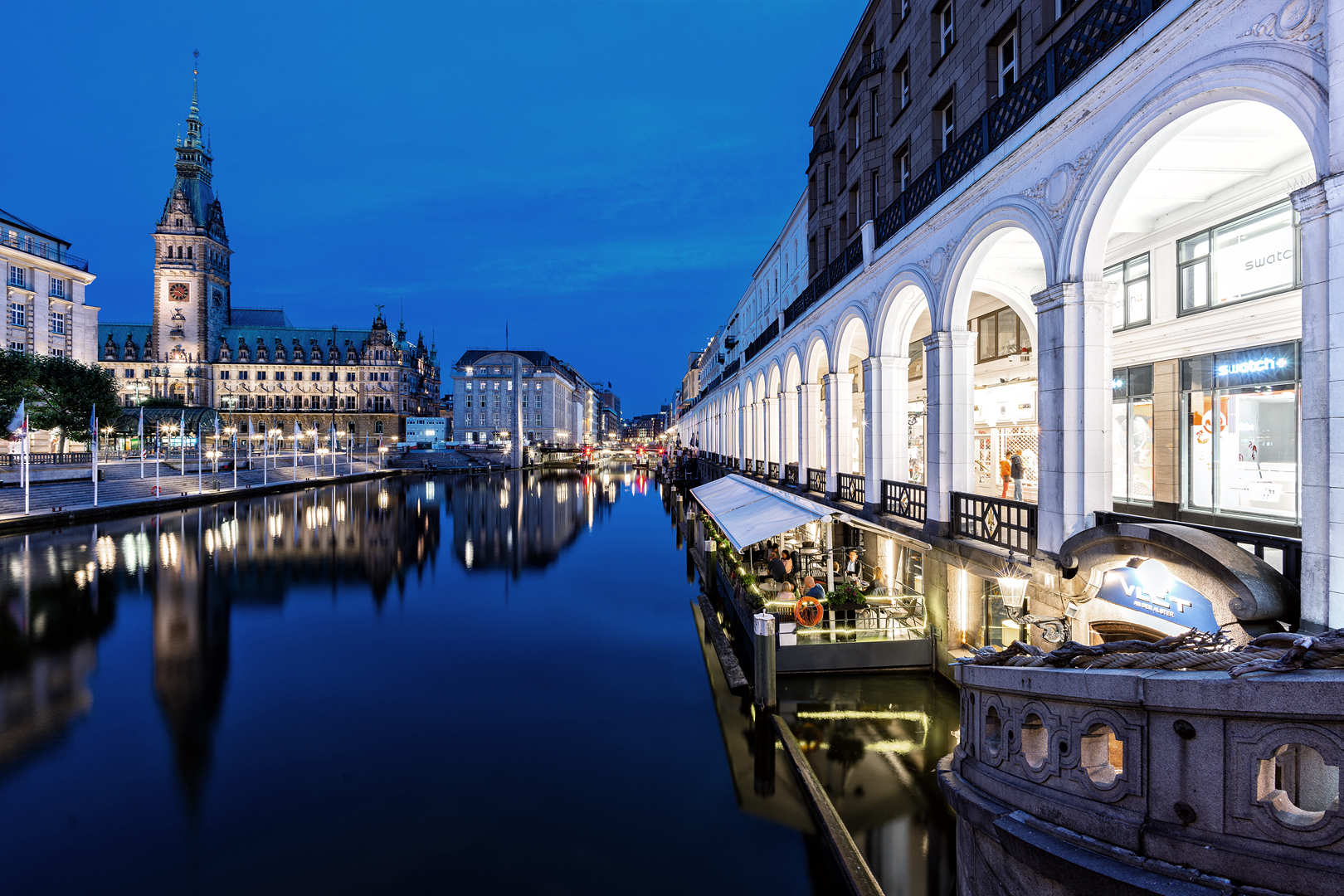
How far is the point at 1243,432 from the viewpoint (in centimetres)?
1099

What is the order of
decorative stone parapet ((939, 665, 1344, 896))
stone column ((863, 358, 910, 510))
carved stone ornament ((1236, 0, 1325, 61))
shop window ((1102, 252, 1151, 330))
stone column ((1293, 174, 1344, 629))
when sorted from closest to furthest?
decorative stone parapet ((939, 665, 1344, 896)) < stone column ((1293, 174, 1344, 629)) < carved stone ornament ((1236, 0, 1325, 61)) < shop window ((1102, 252, 1151, 330)) < stone column ((863, 358, 910, 510))

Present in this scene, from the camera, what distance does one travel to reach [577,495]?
62594 millimetres

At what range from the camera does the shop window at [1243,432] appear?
402 inches

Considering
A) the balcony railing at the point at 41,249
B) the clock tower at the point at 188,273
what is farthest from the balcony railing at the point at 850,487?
the clock tower at the point at 188,273

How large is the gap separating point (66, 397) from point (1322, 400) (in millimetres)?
72831

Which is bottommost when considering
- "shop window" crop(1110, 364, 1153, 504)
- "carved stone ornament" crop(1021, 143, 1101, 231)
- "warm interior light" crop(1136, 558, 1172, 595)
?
"warm interior light" crop(1136, 558, 1172, 595)

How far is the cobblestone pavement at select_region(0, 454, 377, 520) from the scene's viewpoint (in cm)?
3784

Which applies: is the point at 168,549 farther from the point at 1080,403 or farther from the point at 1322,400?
the point at 1322,400

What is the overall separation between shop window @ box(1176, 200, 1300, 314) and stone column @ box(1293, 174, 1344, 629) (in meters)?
6.07

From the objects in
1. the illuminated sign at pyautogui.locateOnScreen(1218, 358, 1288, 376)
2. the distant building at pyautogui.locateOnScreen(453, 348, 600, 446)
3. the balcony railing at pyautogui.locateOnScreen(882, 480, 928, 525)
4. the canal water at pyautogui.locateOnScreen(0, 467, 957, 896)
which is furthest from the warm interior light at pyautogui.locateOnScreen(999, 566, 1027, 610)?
the distant building at pyautogui.locateOnScreen(453, 348, 600, 446)

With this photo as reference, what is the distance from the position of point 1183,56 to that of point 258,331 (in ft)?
552

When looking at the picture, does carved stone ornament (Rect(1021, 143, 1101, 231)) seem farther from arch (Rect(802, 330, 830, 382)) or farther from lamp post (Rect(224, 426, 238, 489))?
lamp post (Rect(224, 426, 238, 489))

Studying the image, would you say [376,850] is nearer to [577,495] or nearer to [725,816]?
[725,816]

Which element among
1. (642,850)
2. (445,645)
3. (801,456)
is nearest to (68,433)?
(445,645)
